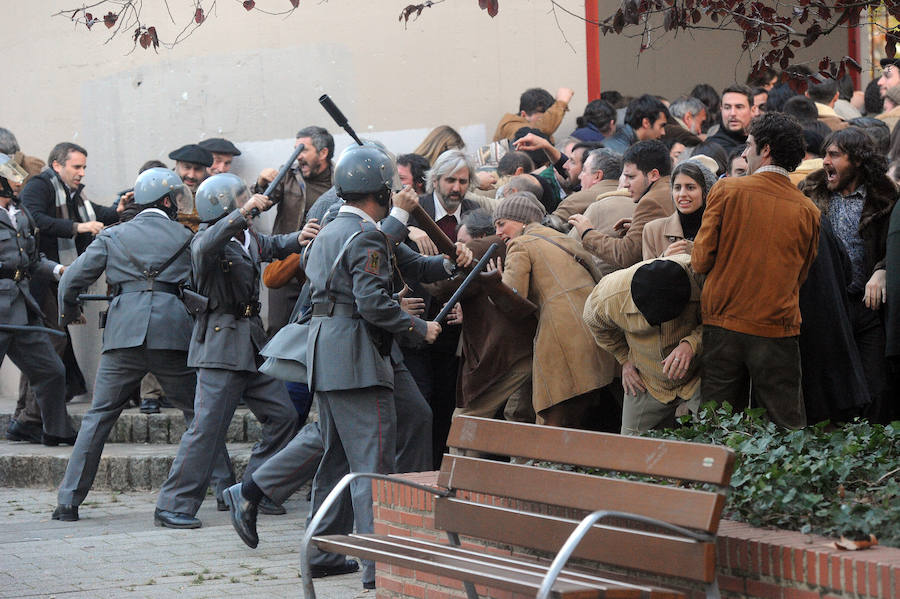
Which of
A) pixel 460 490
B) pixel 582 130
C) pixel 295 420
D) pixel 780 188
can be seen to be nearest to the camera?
pixel 460 490

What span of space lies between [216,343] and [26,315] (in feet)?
8.37

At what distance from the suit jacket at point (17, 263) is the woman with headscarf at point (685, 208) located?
16.2 ft

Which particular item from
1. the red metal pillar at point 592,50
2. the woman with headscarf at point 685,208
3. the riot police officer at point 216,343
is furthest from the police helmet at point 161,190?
the red metal pillar at point 592,50

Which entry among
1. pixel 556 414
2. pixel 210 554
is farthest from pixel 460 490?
pixel 210 554

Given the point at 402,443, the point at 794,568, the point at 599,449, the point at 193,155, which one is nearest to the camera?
the point at 794,568

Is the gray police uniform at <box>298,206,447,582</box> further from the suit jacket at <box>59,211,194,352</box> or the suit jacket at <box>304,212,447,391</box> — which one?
the suit jacket at <box>59,211,194,352</box>

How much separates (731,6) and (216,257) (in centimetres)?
357

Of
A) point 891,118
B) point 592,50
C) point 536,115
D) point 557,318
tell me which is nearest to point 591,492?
point 557,318

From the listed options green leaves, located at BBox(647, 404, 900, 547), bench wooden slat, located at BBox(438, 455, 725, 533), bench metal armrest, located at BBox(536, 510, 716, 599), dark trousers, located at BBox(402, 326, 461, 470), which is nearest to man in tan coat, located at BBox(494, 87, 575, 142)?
dark trousers, located at BBox(402, 326, 461, 470)

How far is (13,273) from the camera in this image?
927 cm

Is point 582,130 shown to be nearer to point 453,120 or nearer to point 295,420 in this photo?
point 453,120

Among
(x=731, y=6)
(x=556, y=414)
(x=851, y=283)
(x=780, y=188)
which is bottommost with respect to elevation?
(x=556, y=414)

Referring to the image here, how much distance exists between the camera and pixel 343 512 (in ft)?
20.3

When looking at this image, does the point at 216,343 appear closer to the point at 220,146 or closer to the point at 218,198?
the point at 218,198
